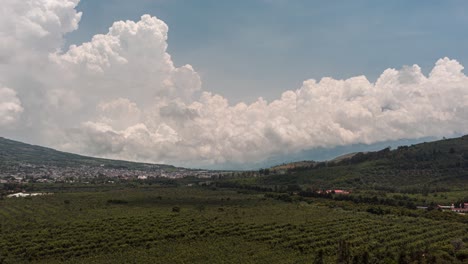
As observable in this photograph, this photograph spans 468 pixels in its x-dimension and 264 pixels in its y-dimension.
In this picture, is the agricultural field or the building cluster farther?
the building cluster

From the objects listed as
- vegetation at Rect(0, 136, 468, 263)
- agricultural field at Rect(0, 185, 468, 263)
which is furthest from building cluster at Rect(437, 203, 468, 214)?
agricultural field at Rect(0, 185, 468, 263)

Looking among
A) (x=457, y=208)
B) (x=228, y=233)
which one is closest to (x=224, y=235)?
(x=228, y=233)

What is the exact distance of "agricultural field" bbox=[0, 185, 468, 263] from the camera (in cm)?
7469

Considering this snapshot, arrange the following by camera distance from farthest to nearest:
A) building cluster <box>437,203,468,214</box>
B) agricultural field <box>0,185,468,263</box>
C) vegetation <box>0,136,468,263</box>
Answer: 1. building cluster <box>437,203,468,214</box>
2. vegetation <box>0,136,468,263</box>
3. agricultural field <box>0,185,468,263</box>

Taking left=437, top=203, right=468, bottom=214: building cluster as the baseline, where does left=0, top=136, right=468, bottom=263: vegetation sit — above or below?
below

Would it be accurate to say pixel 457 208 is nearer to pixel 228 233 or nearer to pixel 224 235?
pixel 228 233

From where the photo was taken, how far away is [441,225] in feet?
351

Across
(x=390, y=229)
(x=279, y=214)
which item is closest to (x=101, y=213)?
(x=279, y=214)

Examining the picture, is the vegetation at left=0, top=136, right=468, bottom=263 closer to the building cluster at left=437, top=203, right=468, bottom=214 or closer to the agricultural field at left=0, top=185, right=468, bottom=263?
the agricultural field at left=0, top=185, right=468, bottom=263

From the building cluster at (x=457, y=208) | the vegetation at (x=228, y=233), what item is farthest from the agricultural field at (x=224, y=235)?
the building cluster at (x=457, y=208)

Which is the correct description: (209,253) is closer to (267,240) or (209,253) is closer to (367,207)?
(267,240)

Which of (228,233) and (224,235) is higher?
(228,233)

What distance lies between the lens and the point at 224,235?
9381 centimetres

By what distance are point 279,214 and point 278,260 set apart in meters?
53.9
